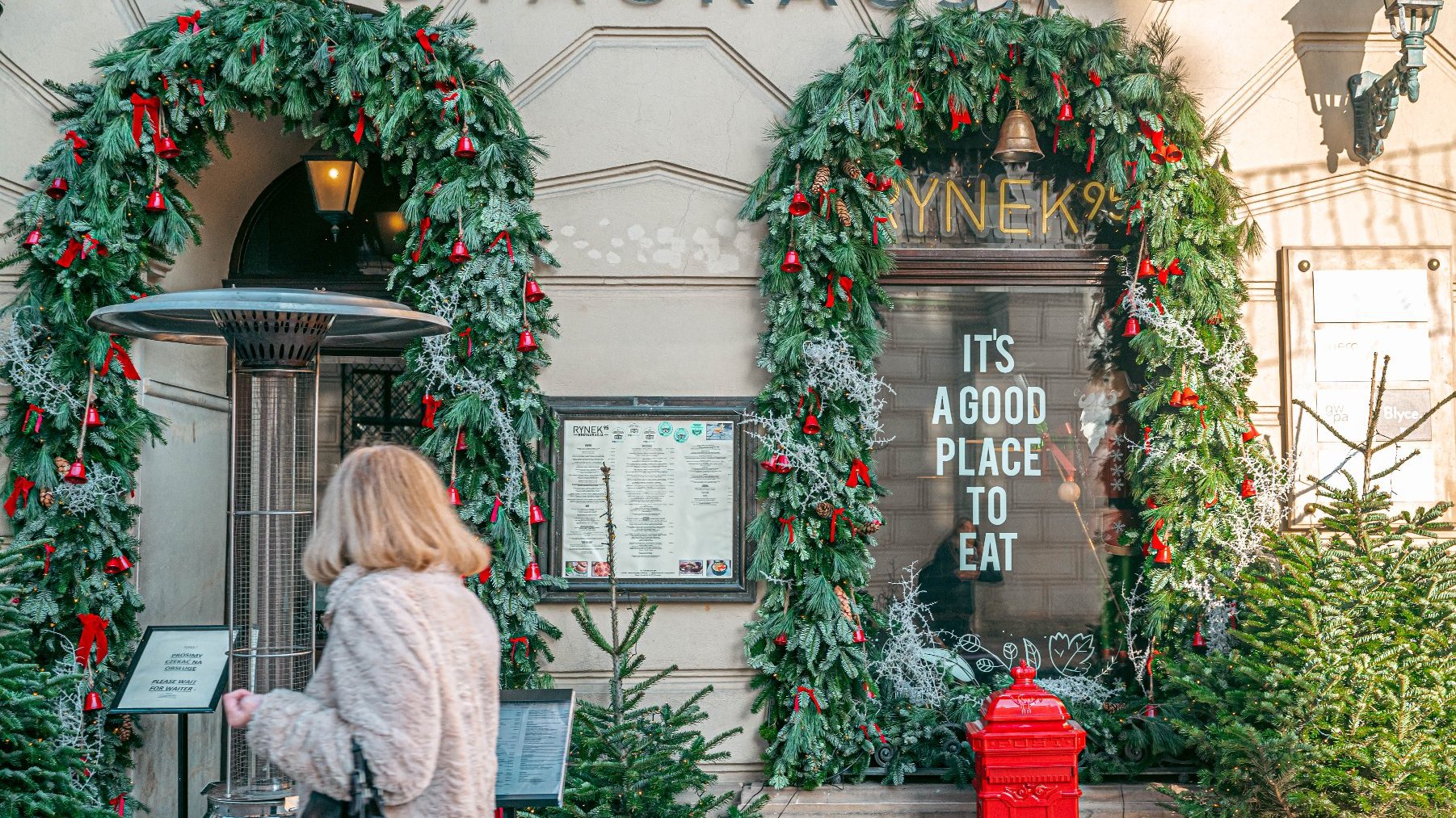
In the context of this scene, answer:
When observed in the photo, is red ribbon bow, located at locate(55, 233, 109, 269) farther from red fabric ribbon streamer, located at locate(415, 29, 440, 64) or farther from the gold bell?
the gold bell

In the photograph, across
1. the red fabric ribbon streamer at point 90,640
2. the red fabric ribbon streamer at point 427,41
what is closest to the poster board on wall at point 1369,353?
the red fabric ribbon streamer at point 427,41

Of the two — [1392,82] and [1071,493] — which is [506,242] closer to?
[1071,493]

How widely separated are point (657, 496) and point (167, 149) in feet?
10.2

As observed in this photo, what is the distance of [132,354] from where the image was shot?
6145 millimetres

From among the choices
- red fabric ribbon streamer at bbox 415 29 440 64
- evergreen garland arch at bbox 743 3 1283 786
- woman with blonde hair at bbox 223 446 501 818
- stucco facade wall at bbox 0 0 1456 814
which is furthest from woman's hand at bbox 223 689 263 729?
red fabric ribbon streamer at bbox 415 29 440 64

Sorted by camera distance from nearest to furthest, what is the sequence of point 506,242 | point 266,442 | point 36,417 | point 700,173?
1. point 266,442
2. point 36,417
3. point 506,242
4. point 700,173

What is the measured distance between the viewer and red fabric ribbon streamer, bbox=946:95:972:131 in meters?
6.21

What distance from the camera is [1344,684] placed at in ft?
17.0

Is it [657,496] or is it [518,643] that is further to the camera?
[657,496]

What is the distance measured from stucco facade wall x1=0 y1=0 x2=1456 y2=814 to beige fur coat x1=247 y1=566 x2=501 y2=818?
3.19 metres

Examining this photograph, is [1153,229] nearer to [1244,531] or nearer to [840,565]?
[1244,531]

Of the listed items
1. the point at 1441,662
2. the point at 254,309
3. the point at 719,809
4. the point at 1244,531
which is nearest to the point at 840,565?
the point at 719,809

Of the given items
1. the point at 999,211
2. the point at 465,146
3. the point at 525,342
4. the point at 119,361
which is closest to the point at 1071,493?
the point at 999,211

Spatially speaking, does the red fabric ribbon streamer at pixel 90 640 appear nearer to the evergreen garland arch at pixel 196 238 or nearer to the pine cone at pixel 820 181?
the evergreen garland arch at pixel 196 238
